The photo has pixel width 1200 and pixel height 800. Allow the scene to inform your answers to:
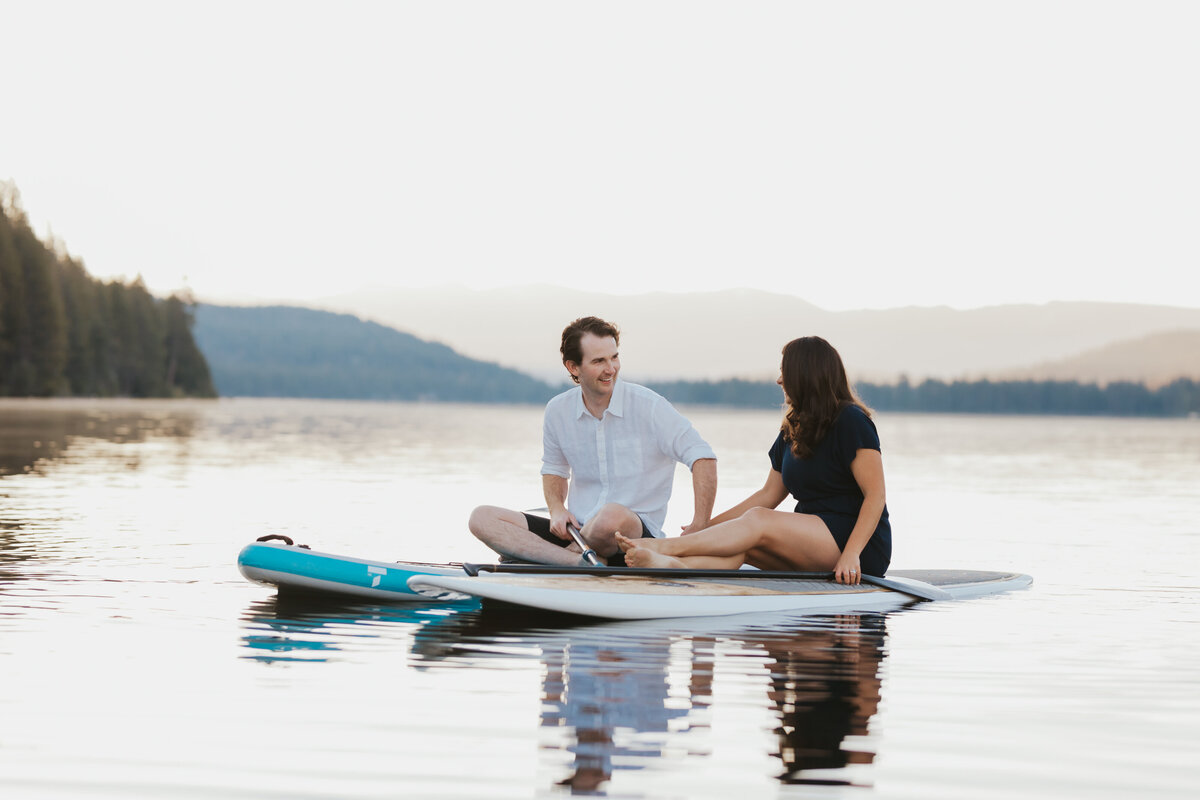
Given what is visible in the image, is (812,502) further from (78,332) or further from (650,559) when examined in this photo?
(78,332)

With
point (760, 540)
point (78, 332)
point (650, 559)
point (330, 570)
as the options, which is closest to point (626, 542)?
point (650, 559)

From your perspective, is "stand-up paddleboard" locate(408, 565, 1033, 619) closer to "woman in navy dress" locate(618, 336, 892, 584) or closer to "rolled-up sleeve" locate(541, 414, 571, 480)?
"woman in navy dress" locate(618, 336, 892, 584)

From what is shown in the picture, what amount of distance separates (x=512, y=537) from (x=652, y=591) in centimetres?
127

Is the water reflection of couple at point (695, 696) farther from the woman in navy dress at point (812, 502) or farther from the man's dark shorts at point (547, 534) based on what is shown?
the man's dark shorts at point (547, 534)

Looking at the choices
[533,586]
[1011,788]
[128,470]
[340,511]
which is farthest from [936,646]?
[128,470]

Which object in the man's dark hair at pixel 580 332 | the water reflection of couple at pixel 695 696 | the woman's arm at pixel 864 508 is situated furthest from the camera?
the man's dark hair at pixel 580 332

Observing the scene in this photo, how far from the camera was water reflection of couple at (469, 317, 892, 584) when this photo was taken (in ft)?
28.1

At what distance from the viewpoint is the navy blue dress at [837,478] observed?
8.54 m

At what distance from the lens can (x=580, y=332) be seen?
29.1 feet

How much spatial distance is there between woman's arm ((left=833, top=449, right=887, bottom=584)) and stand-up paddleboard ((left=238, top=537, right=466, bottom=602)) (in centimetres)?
262

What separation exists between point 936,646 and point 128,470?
66.2 ft

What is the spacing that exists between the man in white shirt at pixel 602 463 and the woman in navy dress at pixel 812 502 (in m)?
0.27

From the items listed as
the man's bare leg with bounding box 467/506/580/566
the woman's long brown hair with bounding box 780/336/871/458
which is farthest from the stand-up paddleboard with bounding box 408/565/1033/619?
the woman's long brown hair with bounding box 780/336/871/458

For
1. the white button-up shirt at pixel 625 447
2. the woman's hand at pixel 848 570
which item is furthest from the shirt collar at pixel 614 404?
the woman's hand at pixel 848 570
